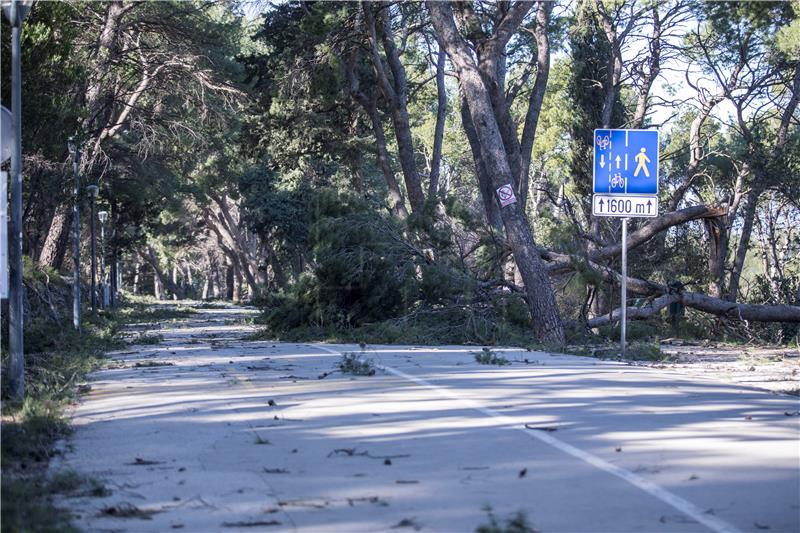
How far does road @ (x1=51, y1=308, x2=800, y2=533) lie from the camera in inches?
244

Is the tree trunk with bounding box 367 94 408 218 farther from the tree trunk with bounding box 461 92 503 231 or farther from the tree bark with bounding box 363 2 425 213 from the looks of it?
the tree trunk with bounding box 461 92 503 231

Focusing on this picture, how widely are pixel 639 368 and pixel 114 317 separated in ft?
97.0

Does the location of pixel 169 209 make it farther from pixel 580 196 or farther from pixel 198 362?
pixel 198 362

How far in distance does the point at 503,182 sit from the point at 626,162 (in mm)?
5329

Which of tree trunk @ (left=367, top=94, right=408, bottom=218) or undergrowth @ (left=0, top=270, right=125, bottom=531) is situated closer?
undergrowth @ (left=0, top=270, right=125, bottom=531)

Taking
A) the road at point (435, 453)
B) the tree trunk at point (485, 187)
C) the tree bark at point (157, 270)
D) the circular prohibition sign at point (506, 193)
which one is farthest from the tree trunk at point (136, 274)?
the road at point (435, 453)

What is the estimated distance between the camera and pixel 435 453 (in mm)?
8094

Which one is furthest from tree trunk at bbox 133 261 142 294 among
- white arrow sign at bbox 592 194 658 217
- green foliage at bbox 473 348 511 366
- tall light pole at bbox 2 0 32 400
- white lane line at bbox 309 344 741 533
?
white lane line at bbox 309 344 741 533

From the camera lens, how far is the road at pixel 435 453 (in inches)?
244

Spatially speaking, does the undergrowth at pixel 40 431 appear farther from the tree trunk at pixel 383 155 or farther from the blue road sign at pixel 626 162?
the tree trunk at pixel 383 155

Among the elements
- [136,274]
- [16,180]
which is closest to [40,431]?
[16,180]

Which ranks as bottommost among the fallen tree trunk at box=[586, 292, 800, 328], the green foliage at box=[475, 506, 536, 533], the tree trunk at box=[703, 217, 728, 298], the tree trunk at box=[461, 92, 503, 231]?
the green foliage at box=[475, 506, 536, 533]

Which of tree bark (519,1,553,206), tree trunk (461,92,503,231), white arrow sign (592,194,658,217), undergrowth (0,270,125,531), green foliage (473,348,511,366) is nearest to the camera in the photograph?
undergrowth (0,270,125,531)

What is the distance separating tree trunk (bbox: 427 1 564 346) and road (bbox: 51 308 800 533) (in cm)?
852
